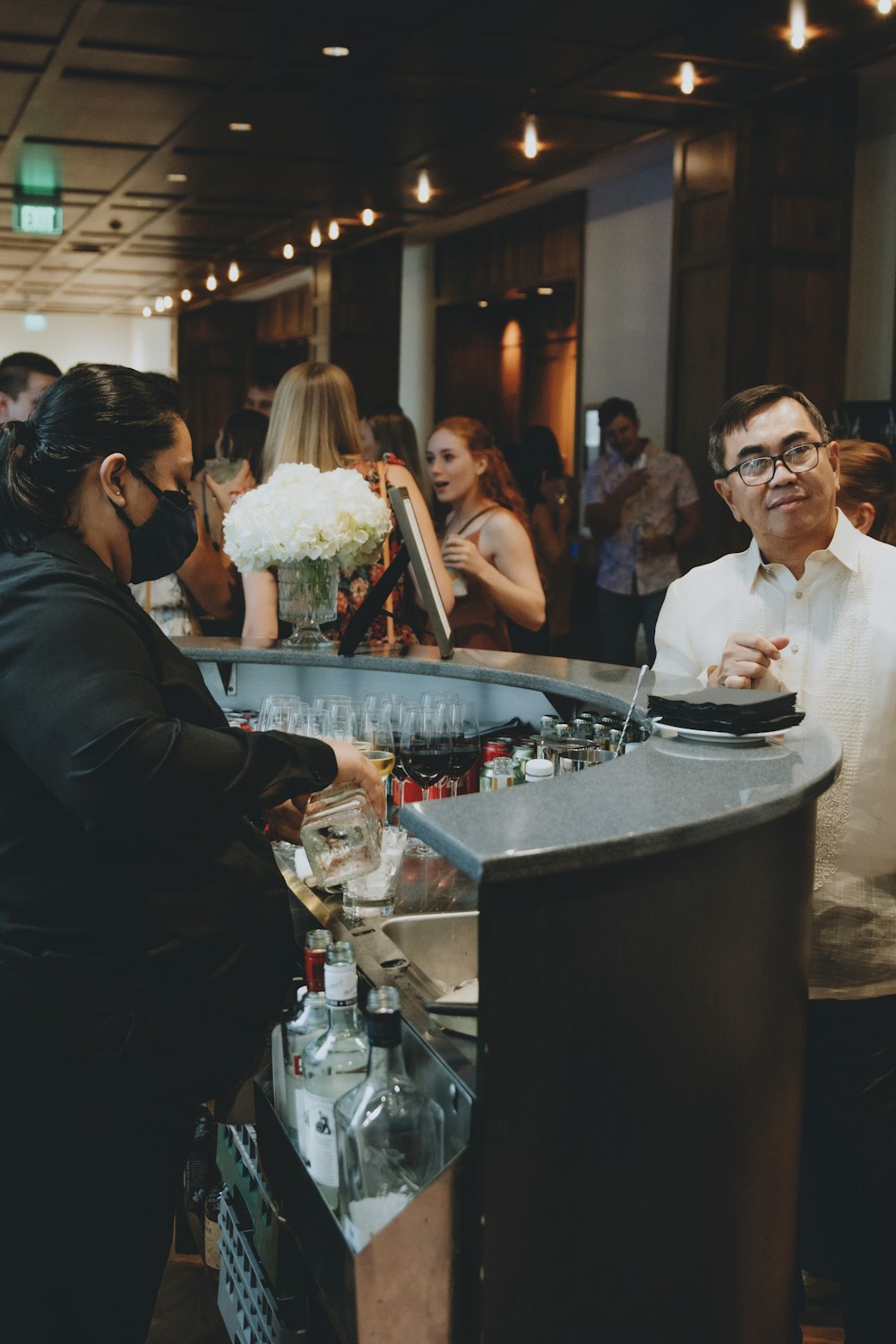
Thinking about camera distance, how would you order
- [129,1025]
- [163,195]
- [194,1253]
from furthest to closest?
1. [163,195]
2. [194,1253]
3. [129,1025]

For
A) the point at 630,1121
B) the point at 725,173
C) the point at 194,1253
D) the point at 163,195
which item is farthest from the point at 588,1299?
the point at 163,195

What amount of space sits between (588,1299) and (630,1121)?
0.66 ft

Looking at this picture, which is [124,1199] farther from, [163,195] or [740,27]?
[163,195]

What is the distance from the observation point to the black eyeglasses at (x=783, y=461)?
2.21 metres

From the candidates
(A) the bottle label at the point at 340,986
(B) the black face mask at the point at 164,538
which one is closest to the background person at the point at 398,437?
(B) the black face mask at the point at 164,538

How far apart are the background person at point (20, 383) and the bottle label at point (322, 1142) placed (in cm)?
351

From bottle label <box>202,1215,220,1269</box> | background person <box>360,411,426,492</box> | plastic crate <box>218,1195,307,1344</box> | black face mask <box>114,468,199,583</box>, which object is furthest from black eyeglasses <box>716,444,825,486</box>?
background person <box>360,411,426,492</box>

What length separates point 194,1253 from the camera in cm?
276

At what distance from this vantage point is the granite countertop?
4.36 ft

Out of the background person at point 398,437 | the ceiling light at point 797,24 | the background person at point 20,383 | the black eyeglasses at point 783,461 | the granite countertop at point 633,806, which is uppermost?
the ceiling light at point 797,24

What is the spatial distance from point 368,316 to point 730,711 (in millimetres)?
11039

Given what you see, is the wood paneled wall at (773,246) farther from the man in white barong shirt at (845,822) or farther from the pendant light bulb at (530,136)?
the man in white barong shirt at (845,822)

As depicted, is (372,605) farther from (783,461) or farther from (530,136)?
(530,136)

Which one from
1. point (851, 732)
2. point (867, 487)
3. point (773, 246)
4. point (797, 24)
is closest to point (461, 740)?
point (851, 732)
